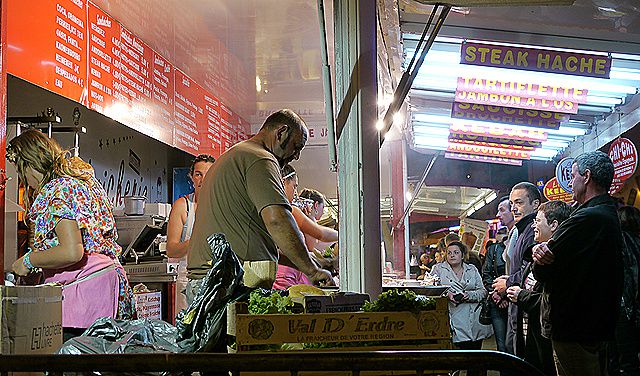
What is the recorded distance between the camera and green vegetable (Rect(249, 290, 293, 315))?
2.52 metres

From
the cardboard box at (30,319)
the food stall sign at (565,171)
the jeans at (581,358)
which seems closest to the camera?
the cardboard box at (30,319)

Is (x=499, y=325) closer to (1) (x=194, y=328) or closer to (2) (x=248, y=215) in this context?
(2) (x=248, y=215)

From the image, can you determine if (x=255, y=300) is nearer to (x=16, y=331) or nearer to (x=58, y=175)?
(x=16, y=331)

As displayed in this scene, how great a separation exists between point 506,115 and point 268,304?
22.2ft

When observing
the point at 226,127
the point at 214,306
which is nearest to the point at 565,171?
the point at 226,127

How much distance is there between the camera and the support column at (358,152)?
4176 millimetres

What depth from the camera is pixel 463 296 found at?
8.27 meters

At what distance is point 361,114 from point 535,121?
16.3ft

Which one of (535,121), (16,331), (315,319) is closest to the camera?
(315,319)

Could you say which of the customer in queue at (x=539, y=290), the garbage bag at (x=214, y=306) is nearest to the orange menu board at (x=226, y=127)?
the customer in queue at (x=539, y=290)

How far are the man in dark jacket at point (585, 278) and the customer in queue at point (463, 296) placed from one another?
3545mm

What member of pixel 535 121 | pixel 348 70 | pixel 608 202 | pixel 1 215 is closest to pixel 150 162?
pixel 535 121

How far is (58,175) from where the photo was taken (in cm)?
405

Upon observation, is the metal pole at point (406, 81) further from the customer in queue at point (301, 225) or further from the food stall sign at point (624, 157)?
the food stall sign at point (624, 157)
